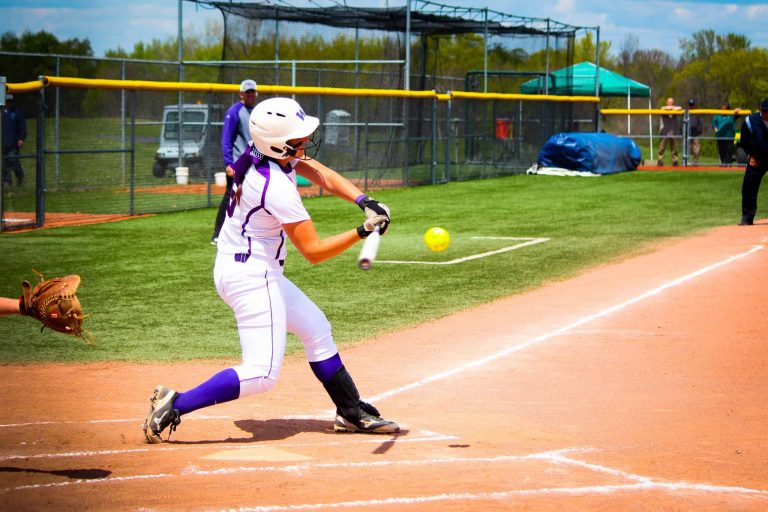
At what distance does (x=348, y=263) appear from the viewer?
13.2 meters

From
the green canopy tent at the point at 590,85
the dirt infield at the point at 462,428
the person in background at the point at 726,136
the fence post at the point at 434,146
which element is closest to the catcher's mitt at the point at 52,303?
the dirt infield at the point at 462,428

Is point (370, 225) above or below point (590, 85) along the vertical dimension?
below

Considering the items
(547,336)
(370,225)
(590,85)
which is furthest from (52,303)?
(590,85)

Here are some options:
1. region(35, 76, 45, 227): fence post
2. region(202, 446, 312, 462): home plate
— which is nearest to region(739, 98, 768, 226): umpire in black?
region(35, 76, 45, 227): fence post

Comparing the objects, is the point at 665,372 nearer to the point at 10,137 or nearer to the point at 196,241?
the point at 196,241

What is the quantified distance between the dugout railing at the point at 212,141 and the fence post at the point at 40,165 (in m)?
0.02

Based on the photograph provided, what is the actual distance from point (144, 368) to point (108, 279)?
14.4ft

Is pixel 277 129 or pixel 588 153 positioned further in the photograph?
pixel 588 153

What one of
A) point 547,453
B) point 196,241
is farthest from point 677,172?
point 547,453

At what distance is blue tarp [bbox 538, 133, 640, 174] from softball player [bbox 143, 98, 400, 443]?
2338 centimetres

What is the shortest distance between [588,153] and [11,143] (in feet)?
52.2

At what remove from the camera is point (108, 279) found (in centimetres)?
1196

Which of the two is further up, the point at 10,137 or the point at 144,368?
the point at 10,137

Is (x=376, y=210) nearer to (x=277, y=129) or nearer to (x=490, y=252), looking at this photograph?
(x=277, y=129)
